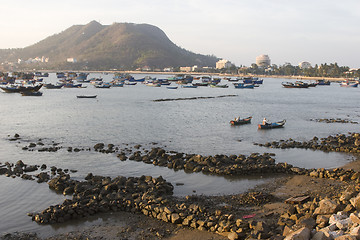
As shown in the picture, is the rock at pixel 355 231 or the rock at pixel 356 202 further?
the rock at pixel 356 202

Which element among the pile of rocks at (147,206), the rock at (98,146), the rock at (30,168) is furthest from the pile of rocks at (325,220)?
the rock at (98,146)

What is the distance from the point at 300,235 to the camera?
27.5 ft

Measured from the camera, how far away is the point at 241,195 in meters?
14.3

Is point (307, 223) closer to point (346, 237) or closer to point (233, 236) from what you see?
point (346, 237)

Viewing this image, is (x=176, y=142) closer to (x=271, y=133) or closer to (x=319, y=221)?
(x=271, y=133)

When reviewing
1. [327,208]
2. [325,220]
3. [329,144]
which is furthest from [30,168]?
[329,144]

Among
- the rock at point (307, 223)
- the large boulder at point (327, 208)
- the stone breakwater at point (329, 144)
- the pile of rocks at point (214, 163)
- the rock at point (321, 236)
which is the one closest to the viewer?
the rock at point (321, 236)

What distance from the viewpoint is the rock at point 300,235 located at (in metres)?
8.34

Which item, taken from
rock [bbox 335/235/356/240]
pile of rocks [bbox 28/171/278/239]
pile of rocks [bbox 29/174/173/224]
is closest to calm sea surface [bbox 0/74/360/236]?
pile of rocks [bbox 29/174/173/224]

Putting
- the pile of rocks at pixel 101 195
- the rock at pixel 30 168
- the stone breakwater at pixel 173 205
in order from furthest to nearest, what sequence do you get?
1. the rock at pixel 30 168
2. the pile of rocks at pixel 101 195
3. the stone breakwater at pixel 173 205

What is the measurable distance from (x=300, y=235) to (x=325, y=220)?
4.83 ft

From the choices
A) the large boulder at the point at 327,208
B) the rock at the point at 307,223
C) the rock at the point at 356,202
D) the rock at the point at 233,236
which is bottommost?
the rock at the point at 233,236

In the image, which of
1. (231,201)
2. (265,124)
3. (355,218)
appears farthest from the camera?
(265,124)

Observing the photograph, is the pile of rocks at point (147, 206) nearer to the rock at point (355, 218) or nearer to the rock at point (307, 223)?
the rock at point (307, 223)
